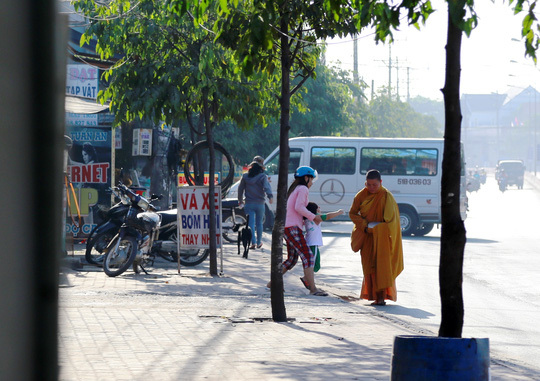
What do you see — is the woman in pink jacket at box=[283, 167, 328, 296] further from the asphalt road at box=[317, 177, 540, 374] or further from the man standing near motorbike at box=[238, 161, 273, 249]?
the man standing near motorbike at box=[238, 161, 273, 249]

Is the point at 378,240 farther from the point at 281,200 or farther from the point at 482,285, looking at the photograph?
the point at 482,285

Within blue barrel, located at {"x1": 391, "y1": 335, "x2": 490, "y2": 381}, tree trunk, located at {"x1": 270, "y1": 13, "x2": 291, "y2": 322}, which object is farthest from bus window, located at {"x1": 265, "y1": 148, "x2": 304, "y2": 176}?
blue barrel, located at {"x1": 391, "y1": 335, "x2": 490, "y2": 381}

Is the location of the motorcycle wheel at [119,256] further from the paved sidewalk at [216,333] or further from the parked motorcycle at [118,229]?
the parked motorcycle at [118,229]

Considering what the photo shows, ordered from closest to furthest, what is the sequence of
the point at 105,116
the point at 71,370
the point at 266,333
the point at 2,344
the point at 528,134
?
1. the point at 2,344
2. the point at 71,370
3. the point at 266,333
4. the point at 105,116
5. the point at 528,134

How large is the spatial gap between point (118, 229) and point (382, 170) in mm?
13281

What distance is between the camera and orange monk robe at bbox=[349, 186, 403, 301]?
10820 millimetres

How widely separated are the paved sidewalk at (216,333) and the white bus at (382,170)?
42.5 ft

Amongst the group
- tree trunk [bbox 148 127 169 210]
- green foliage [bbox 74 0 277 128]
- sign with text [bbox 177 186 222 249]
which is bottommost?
sign with text [bbox 177 186 222 249]

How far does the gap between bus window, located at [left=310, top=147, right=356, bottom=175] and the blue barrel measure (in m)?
21.6

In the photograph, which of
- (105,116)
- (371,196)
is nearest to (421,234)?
(105,116)

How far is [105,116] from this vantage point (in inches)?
706

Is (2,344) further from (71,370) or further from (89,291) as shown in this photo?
(89,291)

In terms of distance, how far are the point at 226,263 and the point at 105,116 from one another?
170 inches

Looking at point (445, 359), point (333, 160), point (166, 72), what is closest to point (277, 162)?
point (333, 160)
